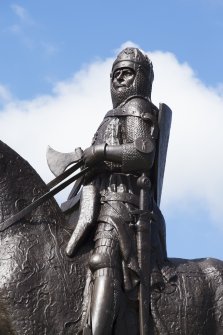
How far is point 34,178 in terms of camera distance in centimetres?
774

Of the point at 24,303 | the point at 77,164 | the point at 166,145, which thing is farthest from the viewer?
the point at 166,145

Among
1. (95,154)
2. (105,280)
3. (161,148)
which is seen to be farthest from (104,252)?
(161,148)

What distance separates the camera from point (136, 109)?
8234mm

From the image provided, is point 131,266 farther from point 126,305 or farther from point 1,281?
point 1,281

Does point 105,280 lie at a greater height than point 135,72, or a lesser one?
lesser

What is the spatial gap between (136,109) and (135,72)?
0.53 meters

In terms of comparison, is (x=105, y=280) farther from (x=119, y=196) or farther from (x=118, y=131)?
(x=118, y=131)

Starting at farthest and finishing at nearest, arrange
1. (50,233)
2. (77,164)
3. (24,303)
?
(77,164) → (50,233) → (24,303)

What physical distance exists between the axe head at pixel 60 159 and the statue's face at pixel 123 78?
2.91ft

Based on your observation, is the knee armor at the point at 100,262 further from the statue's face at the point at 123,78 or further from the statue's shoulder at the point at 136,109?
the statue's face at the point at 123,78

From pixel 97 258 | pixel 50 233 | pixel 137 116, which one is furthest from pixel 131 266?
pixel 137 116

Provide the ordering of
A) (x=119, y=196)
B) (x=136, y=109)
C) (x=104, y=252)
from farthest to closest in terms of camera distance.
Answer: (x=136, y=109) → (x=119, y=196) → (x=104, y=252)

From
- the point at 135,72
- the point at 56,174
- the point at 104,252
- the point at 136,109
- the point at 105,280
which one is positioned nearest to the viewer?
the point at 105,280

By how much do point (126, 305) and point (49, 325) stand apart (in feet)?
2.60
